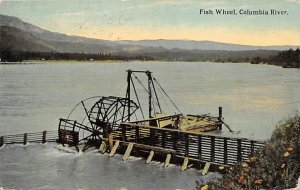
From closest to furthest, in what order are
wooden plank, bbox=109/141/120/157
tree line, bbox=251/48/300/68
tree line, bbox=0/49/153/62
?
tree line, bbox=0/49/153/62, tree line, bbox=251/48/300/68, wooden plank, bbox=109/141/120/157

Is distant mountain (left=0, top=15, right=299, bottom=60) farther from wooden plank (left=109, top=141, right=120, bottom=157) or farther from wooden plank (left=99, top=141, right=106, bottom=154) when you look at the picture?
wooden plank (left=99, top=141, right=106, bottom=154)

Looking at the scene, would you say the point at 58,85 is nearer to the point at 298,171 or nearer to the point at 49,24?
the point at 49,24

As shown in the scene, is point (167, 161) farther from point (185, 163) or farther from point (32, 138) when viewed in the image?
point (32, 138)

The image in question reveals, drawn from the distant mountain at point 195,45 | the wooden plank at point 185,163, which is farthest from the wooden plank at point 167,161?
the distant mountain at point 195,45

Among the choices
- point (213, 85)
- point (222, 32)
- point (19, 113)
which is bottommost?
point (19, 113)

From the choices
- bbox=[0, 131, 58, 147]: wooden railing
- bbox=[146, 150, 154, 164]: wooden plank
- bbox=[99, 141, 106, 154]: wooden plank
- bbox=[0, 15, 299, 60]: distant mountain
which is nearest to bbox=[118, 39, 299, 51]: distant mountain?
bbox=[0, 15, 299, 60]: distant mountain

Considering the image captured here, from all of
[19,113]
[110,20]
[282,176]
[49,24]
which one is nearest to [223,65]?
[110,20]

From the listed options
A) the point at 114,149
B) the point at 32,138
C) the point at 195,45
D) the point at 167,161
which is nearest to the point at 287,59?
the point at 195,45
